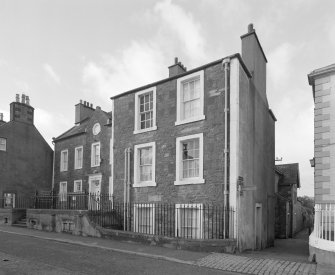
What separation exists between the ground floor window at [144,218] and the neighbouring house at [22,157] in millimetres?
13315

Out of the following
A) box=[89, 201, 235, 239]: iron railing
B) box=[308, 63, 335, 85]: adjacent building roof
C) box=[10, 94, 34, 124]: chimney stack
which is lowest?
box=[89, 201, 235, 239]: iron railing

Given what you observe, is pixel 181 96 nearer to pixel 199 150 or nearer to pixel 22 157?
pixel 199 150

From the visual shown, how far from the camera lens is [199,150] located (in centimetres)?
1527

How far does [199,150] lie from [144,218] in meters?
4.28

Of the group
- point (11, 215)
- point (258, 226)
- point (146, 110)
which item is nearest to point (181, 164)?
point (146, 110)

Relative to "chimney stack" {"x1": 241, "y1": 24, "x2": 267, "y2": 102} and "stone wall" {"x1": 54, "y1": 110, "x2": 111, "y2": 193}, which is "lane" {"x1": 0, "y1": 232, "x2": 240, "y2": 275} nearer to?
"chimney stack" {"x1": 241, "y1": 24, "x2": 267, "y2": 102}

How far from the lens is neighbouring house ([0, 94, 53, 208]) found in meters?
27.3

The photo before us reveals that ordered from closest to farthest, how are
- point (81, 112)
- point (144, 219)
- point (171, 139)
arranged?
point (171, 139) → point (144, 219) → point (81, 112)

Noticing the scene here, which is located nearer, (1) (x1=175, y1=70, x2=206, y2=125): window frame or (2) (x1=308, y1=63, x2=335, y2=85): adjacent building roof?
(2) (x1=308, y1=63, x2=335, y2=85): adjacent building roof

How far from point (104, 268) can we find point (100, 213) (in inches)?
285

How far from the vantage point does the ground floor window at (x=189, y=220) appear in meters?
14.7

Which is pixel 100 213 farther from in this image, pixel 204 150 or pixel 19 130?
pixel 19 130

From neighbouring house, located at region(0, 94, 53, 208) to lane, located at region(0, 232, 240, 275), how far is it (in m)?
15.6

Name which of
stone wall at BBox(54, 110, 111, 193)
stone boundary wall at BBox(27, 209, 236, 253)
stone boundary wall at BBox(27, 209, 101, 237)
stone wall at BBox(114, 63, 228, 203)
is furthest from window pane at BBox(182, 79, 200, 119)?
stone wall at BBox(54, 110, 111, 193)
